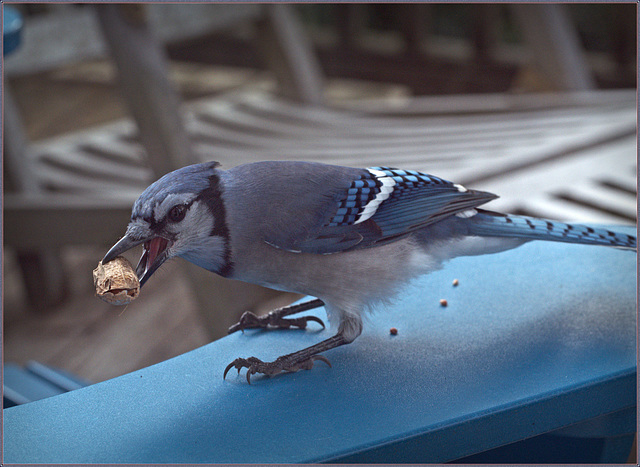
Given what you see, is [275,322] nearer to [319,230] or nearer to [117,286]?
[319,230]

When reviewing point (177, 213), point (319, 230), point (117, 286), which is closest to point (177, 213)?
point (177, 213)

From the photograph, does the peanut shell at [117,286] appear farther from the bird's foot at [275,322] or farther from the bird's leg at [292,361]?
the bird's foot at [275,322]

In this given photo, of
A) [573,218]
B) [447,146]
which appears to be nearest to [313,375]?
[573,218]

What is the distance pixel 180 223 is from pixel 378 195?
0.38 meters

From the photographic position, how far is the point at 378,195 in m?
1.32

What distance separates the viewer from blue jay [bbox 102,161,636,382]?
3.78 ft

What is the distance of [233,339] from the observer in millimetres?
1438

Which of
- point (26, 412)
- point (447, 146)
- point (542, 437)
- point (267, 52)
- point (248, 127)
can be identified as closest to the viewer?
point (26, 412)

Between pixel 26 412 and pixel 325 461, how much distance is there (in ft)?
1.71

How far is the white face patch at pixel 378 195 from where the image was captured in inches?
50.7

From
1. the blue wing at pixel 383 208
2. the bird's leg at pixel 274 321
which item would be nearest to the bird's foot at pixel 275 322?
the bird's leg at pixel 274 321

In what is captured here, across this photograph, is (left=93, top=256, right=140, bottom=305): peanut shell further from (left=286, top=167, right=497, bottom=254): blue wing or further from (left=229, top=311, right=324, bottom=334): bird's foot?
(left=229, top=311, right=324, bottom=334): bird's foot

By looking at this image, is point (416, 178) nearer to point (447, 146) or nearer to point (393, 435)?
point (393, 435)

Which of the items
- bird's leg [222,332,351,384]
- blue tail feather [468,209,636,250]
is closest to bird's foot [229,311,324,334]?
bird's leg [222,332,351,384]
